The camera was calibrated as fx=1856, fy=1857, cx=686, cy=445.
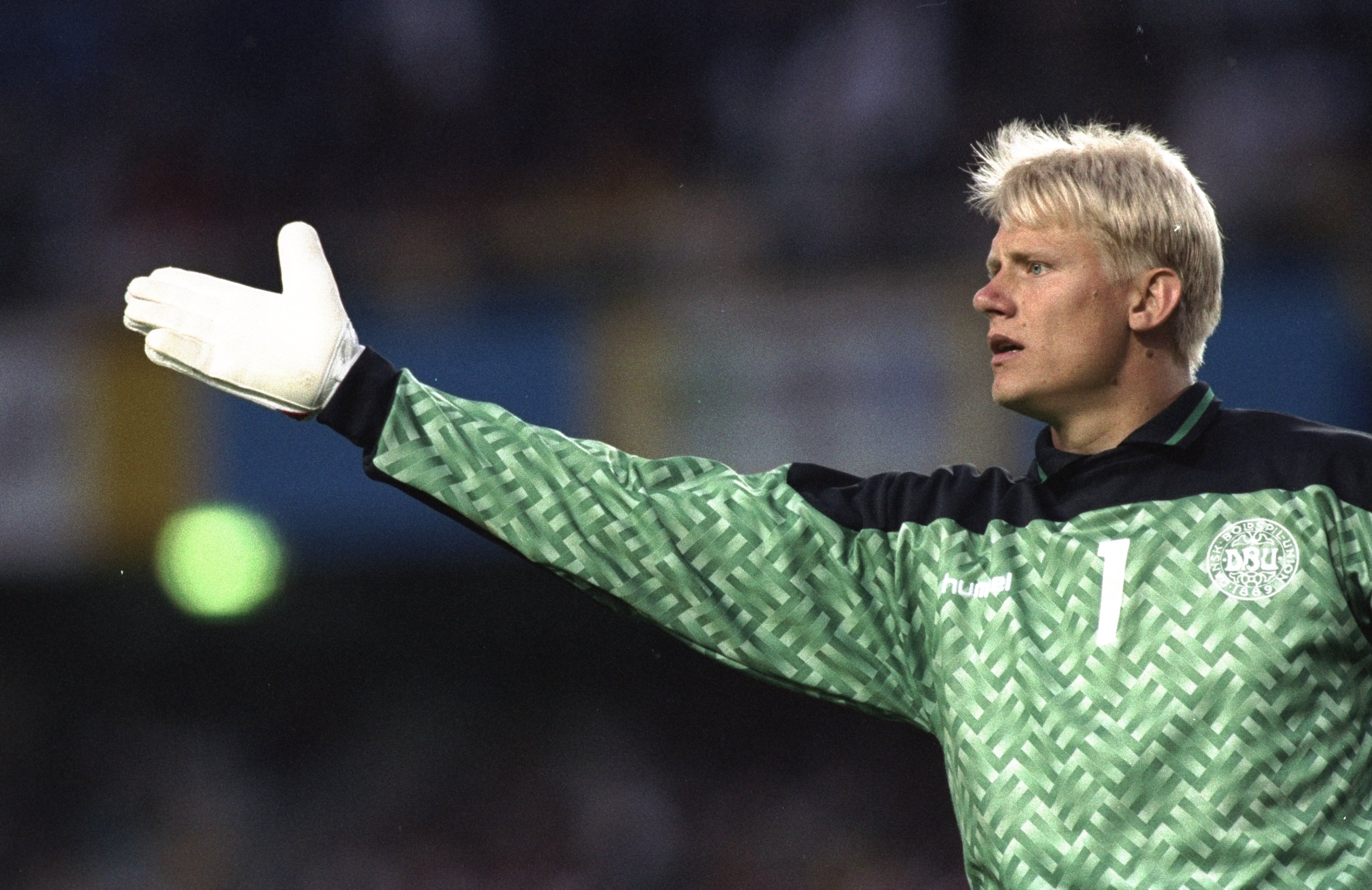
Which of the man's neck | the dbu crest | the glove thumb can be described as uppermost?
the glove thumb

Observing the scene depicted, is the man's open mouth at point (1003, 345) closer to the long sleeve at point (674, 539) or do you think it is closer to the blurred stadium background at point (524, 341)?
the long sleeve at point (674, 539)

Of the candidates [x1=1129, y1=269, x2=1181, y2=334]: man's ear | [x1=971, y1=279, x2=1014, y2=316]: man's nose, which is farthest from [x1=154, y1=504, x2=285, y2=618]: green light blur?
[x1=1129, y1=269, x2=1181, y2=334]: man's ear

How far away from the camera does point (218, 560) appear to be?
8.01 m

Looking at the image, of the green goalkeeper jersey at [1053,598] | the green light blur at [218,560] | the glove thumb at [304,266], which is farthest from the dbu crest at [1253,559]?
the green light blur at [218,560]

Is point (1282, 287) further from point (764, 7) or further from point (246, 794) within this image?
point (246, 794)

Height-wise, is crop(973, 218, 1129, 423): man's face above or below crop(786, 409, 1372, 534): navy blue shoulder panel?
above

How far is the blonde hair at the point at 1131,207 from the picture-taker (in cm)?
274

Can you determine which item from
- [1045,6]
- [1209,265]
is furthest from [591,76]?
[1209,265]

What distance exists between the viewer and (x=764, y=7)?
8.19 m

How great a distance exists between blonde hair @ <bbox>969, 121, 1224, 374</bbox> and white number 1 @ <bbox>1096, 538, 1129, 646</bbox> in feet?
1.35

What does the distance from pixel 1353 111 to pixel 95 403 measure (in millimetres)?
5078

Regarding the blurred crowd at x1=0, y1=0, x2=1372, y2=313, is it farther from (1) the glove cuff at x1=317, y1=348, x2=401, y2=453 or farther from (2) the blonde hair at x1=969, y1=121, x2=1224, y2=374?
(1) the glove cuff at x1=317, y1=348, x2=401, y2=453

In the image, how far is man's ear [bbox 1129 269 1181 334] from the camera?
2738 mm

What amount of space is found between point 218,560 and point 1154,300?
595 cm
